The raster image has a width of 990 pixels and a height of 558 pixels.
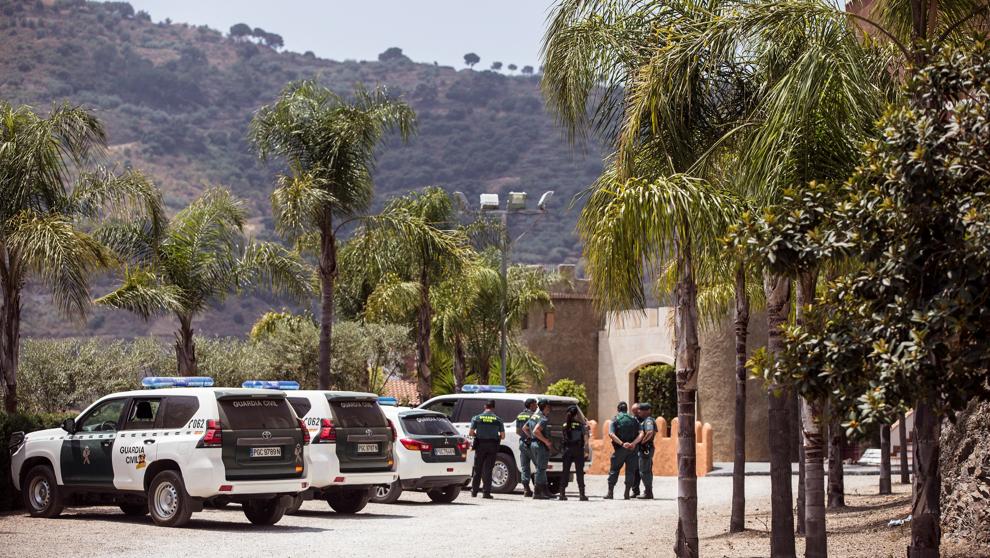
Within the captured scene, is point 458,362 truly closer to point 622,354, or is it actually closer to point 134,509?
point 622,354

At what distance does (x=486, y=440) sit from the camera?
76.2 ft

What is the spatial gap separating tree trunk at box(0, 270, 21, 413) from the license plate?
19.0 ft

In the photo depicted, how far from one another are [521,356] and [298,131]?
2151cm

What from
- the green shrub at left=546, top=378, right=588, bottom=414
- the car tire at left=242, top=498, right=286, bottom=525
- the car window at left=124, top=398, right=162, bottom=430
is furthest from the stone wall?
the green shrub at left=546, top=378, right=588, bottom=414

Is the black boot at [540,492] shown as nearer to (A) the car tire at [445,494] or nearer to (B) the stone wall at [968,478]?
(A) the car tire at [445,494]

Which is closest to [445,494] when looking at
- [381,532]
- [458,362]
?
[381,532]

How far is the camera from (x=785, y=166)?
1031cm

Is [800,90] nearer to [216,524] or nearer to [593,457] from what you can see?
[216,524]

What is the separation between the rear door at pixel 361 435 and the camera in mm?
18828

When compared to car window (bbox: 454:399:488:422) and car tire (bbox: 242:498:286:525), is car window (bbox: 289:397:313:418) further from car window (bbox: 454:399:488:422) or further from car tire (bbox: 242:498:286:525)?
car window (bbox: 454:399:488:422)

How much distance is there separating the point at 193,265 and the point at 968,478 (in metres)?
16.9

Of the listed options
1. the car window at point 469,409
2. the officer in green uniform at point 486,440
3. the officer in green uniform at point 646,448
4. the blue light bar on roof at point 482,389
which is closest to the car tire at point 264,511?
the officer in green uniform at point 486,440

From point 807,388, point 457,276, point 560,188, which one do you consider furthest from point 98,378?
point 560,188

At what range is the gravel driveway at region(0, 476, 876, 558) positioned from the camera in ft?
45.0
